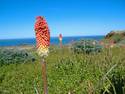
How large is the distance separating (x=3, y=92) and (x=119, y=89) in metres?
3.29

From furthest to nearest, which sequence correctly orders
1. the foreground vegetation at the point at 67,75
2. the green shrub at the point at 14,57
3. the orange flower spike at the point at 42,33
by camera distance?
the green shrub at the point at 14,57
the foreground vegetation at the point at 67,75
the orange flower spike at the point at 42,33

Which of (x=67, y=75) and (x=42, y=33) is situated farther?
(x=67, y=75)

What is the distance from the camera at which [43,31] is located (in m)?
3.06

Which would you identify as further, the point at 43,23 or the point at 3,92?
the point at 3,92

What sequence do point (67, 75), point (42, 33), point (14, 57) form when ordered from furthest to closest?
point (14, 57) < point (67, 75) < point (42, 33)

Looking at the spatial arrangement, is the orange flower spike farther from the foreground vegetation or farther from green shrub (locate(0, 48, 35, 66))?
green shrub (locate(0, 48, 35, 66))

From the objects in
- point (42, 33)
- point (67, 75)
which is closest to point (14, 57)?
point (67, 75)

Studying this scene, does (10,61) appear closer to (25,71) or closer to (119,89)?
(25,71)

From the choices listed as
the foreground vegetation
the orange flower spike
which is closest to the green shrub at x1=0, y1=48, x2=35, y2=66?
the foreground vegetation

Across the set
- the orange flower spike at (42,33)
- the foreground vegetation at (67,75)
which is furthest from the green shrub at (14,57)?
the orange flower spike at (42,33)

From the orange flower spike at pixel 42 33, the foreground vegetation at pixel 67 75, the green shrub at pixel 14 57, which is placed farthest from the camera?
the green shrub at pixel 14 57

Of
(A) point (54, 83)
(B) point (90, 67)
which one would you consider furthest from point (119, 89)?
(B) point (90, 67)

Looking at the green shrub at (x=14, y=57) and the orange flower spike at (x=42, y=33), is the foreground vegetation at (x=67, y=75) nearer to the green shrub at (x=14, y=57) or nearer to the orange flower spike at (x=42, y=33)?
the green shrub at (x=14, y=57)

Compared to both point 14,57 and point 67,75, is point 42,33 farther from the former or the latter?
point 14,57
